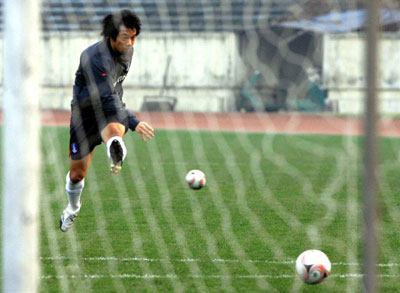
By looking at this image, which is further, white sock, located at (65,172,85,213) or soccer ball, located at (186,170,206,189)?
soccer ball, located at (186,170,206,189)

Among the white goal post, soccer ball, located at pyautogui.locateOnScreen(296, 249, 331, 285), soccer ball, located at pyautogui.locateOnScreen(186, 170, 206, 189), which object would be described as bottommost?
soccer ball, located at pyautogui.locateOnScreen(186, 170, 206, 189)

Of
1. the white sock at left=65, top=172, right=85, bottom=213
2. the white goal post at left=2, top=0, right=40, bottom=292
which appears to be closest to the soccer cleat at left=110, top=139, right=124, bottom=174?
the white sock at left=65, top=172, right=85, bottom=213

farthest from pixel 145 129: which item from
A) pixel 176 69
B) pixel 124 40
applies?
pixel 176 69

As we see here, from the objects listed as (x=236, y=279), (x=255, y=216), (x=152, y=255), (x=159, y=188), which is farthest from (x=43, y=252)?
(x=159, y=188)

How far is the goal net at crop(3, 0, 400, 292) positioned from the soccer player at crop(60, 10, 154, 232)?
53cm

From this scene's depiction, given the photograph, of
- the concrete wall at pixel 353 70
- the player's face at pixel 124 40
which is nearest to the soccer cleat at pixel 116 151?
the player's face at pixel 124 40

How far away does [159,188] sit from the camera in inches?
344

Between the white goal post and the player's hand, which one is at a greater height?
the white goal post

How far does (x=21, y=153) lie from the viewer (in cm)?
283

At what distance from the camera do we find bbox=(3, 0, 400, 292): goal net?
4.97m

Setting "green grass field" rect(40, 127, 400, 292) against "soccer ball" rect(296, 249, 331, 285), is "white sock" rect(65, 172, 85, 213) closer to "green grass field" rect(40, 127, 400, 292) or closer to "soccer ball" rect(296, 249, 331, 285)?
"green grass field" rect(40, 127, 400, 292)

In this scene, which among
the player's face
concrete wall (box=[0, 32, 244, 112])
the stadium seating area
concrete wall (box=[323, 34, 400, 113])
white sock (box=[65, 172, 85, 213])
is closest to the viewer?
the player's face

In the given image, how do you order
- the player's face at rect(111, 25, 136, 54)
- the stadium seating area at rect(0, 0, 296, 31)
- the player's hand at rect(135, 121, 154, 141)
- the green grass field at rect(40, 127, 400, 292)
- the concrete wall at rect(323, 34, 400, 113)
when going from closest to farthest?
the green grass field at rect(40, 127, 400, 292)
the player's hand at rect(135, 121, 154, 141)
the player's face at rect(111, 25, 136, 54)
the stadium seating area at rect(0, 0, 296, 31)
the concrete wall at rect(323, 34, 400, 113)

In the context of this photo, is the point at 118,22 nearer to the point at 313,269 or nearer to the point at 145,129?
the point at 145,129
